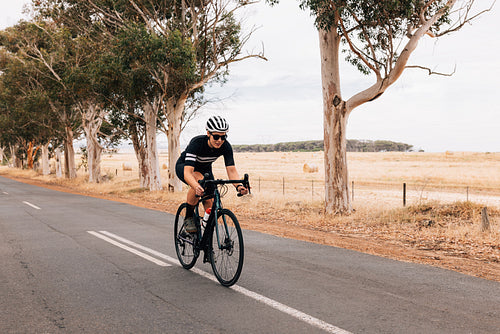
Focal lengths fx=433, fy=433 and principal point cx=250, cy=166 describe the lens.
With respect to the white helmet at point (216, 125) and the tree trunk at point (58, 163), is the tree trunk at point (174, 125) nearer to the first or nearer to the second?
the white helmet at point (216, 125)

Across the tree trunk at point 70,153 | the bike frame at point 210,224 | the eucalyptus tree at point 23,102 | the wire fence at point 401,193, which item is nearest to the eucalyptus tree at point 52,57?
the tree trunk at point 70,153

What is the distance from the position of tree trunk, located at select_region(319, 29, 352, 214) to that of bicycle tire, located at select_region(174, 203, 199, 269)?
7.08m

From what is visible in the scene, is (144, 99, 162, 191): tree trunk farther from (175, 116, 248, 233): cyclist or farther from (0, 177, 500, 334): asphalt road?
(175, 116, 248, 233): cyclist

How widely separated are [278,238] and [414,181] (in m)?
29.0

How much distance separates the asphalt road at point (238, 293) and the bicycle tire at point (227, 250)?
187 millimetres

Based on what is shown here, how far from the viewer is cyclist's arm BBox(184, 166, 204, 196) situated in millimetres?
4940

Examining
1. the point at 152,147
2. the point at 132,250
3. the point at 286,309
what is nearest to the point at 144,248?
the point at 132,250

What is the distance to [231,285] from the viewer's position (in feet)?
16.9

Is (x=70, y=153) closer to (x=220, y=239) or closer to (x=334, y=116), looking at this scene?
(x=334, y=116)

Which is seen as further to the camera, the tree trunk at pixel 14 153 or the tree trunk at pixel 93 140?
the tree trunk at pixel 14 153

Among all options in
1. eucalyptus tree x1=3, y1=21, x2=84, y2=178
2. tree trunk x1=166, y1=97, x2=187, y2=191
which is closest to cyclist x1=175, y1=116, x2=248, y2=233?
tree trunk x1=166, y1=97, x2=187, y2=191

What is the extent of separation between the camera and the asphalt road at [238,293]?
4082mm

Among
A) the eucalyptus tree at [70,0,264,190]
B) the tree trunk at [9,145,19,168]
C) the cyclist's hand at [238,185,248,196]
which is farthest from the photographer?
the tree trunk at [9,145,19,168]

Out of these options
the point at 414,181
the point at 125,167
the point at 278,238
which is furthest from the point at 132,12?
the point at 125,167
